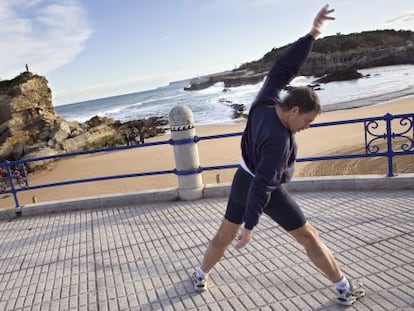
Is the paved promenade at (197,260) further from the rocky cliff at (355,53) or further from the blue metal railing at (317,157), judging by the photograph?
the rocky cliff at (355,53)

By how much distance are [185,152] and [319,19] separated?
3.57 metres

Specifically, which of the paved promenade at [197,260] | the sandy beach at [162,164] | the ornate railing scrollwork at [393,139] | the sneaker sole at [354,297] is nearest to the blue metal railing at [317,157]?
the ornate railing scrollwork at [393,139]

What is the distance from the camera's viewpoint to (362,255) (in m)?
3.59

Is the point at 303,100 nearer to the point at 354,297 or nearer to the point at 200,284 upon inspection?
the point at 354,297

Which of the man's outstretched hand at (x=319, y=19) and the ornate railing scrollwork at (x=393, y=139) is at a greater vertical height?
the man's outstretched hand at (x=319, y=19)

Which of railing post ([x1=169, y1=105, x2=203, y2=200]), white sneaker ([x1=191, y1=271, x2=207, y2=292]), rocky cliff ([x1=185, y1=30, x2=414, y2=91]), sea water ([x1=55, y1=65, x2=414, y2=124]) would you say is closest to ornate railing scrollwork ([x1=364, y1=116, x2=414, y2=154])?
railing post ([x1=169, y1=105, x2=203, y2=200])

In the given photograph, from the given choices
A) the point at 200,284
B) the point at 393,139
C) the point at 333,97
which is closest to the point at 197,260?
the point at 200,284

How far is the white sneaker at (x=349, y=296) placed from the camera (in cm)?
285

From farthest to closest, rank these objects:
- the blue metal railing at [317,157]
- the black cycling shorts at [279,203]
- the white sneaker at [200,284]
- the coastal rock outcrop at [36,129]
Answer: the coastal rock outcrop at [36,129]
the blue metal railing at [317,157]
the white sneaker at [200,284]
the black cycling shorts at [279,203]

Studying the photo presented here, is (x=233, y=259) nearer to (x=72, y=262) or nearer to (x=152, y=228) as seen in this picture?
(x=152, y=228)

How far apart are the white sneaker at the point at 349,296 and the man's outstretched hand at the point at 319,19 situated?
1919mm

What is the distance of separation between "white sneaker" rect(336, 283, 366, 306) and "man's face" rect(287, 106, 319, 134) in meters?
Result: 1.39

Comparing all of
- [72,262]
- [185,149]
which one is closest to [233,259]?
[72,262]

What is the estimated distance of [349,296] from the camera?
286 cm
